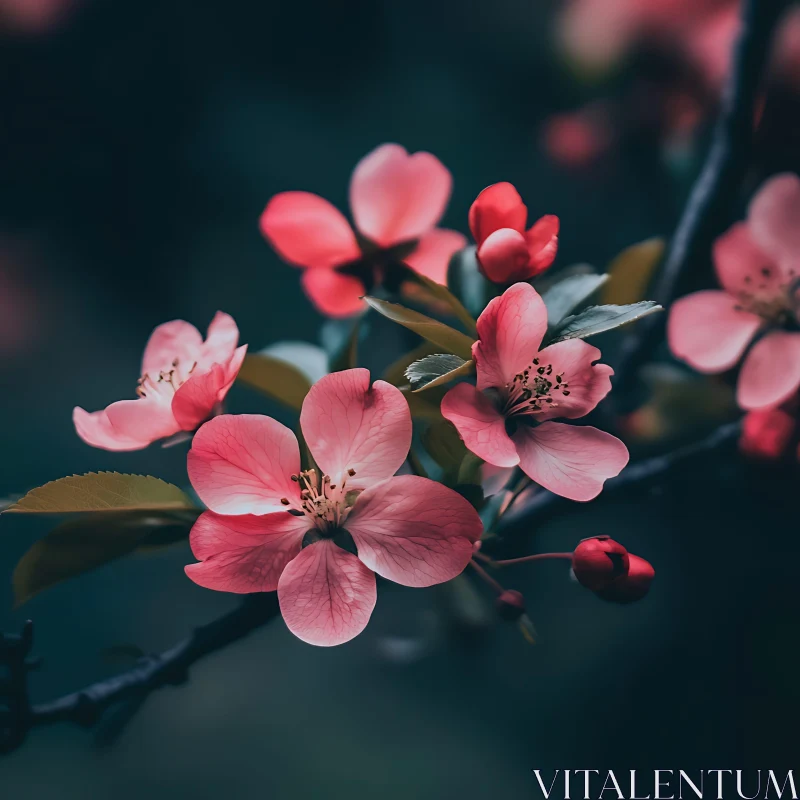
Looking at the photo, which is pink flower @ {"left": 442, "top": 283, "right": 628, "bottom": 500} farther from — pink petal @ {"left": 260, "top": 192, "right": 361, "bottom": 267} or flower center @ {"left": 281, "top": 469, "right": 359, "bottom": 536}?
pink petal @ {"left": 260, "top": 192, "right": 361, "bottom": 267}

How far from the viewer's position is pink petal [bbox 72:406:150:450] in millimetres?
390

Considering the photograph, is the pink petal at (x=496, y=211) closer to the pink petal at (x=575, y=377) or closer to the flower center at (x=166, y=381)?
the pink petal at (x=575, y=377)

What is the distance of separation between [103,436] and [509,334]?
233 mm

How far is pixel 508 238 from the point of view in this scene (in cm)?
37

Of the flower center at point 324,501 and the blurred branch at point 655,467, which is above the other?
the flower center at point 324,501

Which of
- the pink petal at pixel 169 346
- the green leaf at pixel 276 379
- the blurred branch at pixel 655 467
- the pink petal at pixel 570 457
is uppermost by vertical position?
the pink petal at pixel 169 346

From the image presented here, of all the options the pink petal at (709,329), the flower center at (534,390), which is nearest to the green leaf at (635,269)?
the pink petal at (709,329)

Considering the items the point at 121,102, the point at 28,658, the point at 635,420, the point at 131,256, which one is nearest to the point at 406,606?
the point at 635,420

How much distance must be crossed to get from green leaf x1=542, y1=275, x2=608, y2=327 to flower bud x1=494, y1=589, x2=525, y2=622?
0.51ft

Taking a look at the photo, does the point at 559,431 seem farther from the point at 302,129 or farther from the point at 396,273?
the point at 302,129

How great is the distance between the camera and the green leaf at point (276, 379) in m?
0.47

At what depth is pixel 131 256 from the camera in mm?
905

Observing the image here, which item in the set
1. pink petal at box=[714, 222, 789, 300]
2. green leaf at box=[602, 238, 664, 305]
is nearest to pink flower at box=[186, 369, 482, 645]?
green leaf at box=[602, 238, 664, 305]

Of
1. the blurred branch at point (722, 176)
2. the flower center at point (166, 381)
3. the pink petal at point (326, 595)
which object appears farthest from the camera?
the blurred branch at point (722, 176)
